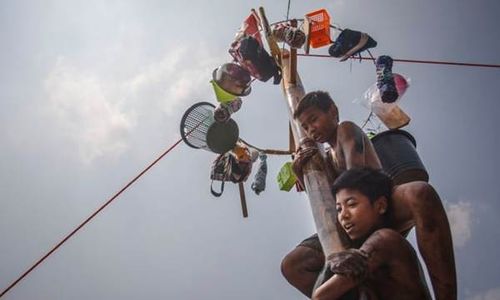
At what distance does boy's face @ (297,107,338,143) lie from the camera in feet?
7.55

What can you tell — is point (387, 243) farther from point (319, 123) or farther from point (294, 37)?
point (294, 37)

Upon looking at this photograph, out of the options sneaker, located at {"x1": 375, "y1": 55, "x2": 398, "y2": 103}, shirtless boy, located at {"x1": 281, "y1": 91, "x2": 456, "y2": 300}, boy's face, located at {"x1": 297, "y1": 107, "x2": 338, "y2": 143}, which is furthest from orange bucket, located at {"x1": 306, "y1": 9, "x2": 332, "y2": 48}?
boy's face, located at {"x1": 297, "y1": 107, "x2": 338, "y2": 143}

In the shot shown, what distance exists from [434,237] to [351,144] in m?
0.69

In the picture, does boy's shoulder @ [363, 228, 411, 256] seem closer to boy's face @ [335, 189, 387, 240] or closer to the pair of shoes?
boy's face @ [335, 189, 387, 240]

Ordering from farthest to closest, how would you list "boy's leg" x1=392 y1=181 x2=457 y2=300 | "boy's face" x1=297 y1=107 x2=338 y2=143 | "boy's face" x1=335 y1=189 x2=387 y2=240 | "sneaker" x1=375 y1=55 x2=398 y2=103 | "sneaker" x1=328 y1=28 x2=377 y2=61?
"sneaker" x1=328 y1=28 x2=377 y2=61 → "sneaker" x1=375 y1=55 x2=398 y2=103 → "boy's face" x1=297 y1=107 x2=338 y2=143 → "boy's face" x1=335 y1=189 x2=387 y2=240 → "boy's leg" x1=392 y1=181 x2=457 y2=300

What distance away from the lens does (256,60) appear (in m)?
3.69

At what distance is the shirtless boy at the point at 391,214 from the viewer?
4.90 feet

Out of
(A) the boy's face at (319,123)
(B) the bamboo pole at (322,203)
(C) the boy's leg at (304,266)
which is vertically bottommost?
(C) the boy's leg at (304,266)

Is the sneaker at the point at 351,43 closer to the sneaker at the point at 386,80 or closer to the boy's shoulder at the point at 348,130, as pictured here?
the sneaker at the point at 386,80

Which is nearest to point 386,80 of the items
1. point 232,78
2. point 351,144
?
point 232,78

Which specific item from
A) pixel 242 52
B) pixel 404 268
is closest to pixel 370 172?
pixel 404 268

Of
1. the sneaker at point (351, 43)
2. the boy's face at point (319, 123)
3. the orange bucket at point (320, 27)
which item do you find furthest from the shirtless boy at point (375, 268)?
the orange bucket at point (320, 27)

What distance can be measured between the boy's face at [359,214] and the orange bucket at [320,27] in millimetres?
3455

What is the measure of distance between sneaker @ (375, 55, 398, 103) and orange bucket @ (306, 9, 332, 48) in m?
1.13
